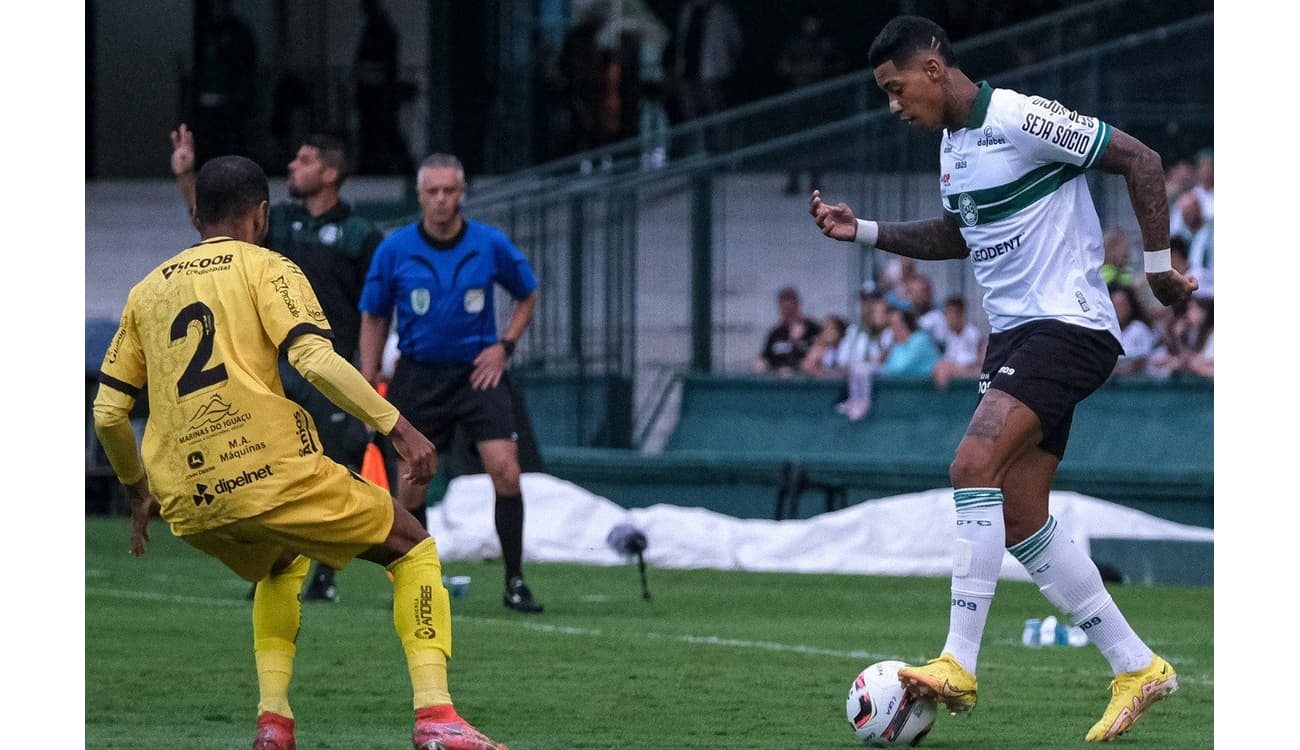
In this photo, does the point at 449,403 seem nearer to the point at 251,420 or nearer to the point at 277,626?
the point at 277,626

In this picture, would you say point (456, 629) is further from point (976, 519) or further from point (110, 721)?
point (976, 519)

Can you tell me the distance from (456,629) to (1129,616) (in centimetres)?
361

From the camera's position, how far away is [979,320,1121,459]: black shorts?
23.5 ft

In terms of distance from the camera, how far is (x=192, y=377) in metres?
6.34

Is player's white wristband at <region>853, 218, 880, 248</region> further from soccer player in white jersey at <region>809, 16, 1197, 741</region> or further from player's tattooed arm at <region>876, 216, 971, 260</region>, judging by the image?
soccer player in white jersey at <region>809, 16, 1197, 741</region>

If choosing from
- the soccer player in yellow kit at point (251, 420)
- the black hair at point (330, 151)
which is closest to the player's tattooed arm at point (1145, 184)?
the soccer player in yellow kit at point (251, 420)

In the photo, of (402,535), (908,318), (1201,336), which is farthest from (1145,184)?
(908,318)

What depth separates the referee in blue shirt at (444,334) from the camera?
11.2 m

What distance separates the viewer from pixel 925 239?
7.76 m

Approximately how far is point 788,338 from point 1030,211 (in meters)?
11.9

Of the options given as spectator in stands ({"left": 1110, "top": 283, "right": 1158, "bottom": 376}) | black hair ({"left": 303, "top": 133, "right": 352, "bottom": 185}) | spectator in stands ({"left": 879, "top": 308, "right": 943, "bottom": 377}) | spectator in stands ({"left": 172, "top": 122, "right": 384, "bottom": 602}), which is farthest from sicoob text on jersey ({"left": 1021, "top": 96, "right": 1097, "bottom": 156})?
spectator in stands ({"left": 879, "top": 308, "right": 943, "bottom": 377})

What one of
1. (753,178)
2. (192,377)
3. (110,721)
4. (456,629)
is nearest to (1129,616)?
(456,629)

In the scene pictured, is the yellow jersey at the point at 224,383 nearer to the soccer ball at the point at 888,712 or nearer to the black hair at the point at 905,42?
the soccer ball at the point at 888,712
